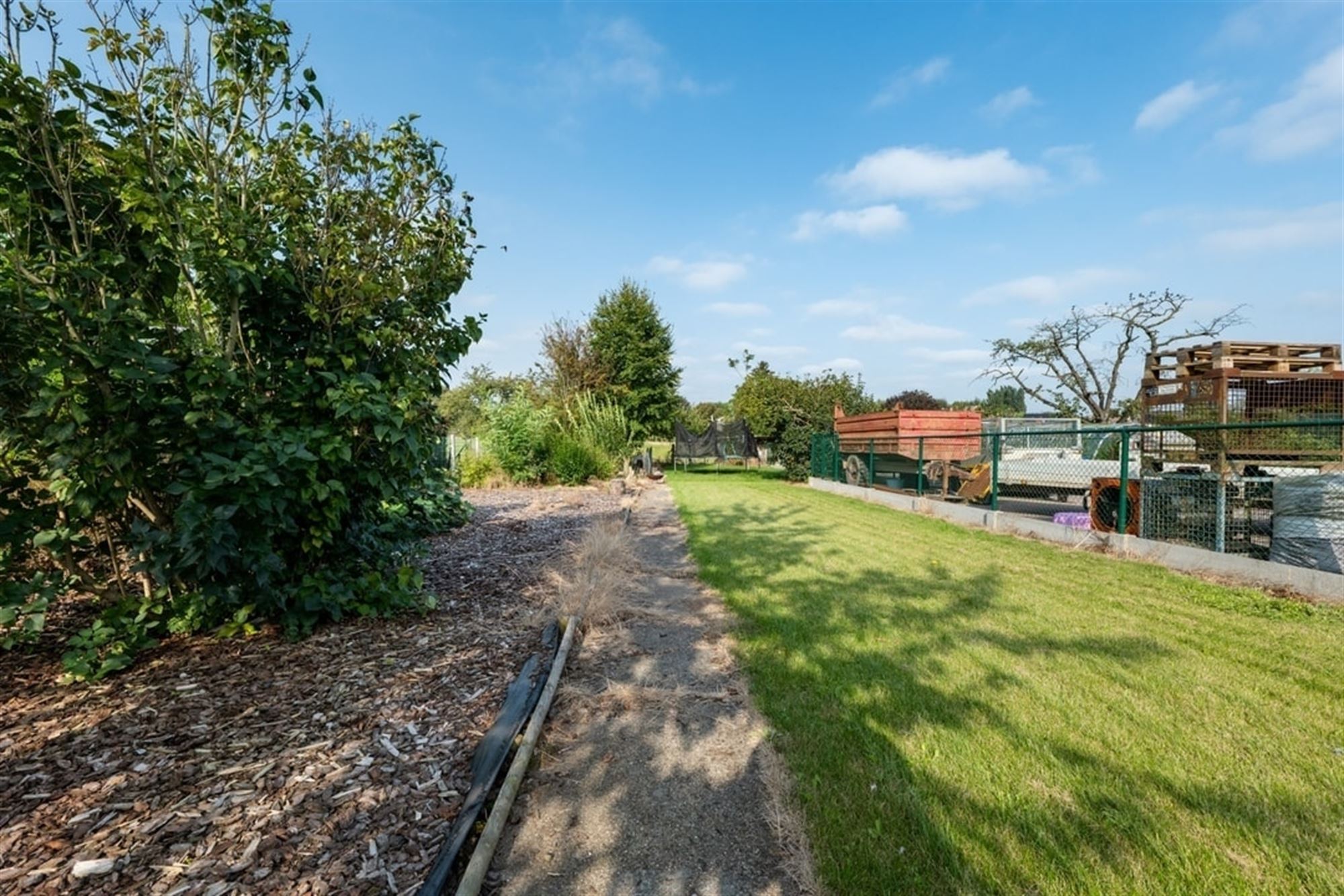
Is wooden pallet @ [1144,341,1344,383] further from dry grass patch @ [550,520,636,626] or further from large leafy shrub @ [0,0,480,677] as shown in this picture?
large leafy shrub @ [0,0,480,677]

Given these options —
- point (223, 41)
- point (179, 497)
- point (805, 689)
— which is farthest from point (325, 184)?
point (805, 689)

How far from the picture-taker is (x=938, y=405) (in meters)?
20.3

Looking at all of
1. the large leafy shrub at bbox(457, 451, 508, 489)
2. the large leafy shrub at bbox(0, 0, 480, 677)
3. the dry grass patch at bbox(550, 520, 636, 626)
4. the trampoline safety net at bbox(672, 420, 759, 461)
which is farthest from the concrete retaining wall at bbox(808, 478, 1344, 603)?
the trampoline safety net at bbox(672, 420, 759, 461)

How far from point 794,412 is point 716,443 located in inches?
272

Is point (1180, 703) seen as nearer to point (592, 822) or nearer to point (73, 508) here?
point (592, 822)

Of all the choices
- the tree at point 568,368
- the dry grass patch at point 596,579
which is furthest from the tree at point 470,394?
the dry grass patch at point 596,579

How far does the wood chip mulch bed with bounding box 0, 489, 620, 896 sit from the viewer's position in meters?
1.60

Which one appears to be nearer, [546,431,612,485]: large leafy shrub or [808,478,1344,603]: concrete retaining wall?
[808,478,1344,603]: concrete retaining wall

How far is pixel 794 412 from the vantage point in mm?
16625

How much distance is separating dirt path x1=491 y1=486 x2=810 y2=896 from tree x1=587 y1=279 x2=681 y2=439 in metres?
18.0

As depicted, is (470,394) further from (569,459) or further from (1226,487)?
(1226,487)

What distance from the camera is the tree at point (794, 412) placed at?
16.5 m

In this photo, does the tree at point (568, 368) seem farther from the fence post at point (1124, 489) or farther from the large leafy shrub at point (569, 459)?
the fence post at point (1124, 489)

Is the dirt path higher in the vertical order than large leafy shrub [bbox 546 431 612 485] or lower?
lower
